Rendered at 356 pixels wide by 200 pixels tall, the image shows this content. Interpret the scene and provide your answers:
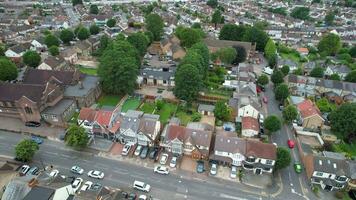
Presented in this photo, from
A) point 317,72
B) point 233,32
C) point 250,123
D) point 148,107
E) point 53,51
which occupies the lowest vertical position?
point 148,107

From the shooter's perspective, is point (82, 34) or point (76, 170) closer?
point (76, 170)

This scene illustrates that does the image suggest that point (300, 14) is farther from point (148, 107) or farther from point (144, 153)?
point (144, 153)

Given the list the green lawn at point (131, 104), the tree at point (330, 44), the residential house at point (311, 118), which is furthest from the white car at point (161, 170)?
the tree at point (330, 44)

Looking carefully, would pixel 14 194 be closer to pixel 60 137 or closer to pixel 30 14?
pixel 60 137

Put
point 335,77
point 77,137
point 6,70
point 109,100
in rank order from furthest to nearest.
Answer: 1. point 335,77
2. point 6,70
3. point 109,100
4. point 77,137

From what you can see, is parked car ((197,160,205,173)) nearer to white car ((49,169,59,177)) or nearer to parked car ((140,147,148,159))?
parked car ((140,147,148,159))

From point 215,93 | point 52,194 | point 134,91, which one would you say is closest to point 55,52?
point 134,91

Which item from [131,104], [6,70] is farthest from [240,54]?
[6,70]
